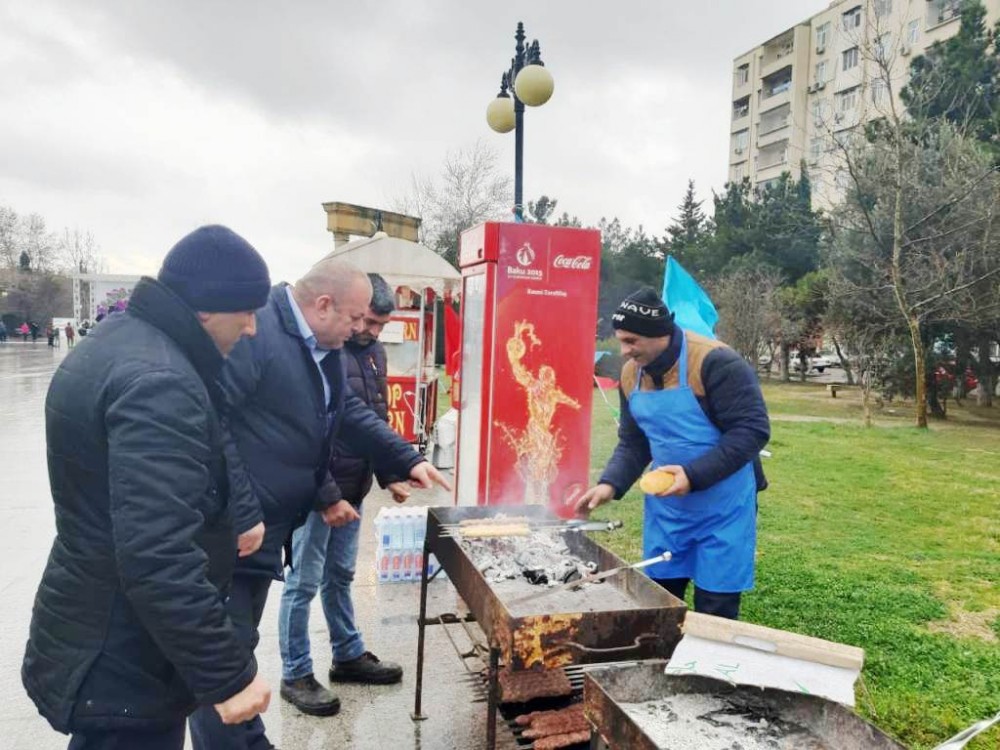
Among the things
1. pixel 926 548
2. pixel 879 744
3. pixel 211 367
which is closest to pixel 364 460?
pixel 211 367

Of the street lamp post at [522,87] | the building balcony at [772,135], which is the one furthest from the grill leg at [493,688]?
the building balcony at [772,135]

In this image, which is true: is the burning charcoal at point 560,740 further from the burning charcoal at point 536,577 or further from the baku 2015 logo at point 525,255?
the baku 2015 logo at point 525,255

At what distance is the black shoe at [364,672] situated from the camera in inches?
150

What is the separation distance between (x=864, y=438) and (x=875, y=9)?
30.6ft

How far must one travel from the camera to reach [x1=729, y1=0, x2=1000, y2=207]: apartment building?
36.8m

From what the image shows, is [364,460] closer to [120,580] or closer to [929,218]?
[120,580]

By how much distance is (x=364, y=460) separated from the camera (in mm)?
3877

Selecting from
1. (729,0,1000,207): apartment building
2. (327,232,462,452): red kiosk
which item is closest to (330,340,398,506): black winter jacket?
(327,232,462,452): red kiosk

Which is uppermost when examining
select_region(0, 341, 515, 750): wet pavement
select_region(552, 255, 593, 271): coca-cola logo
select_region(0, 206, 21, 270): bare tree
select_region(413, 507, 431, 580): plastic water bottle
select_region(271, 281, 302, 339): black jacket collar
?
select_region(0, 206, 21, 270): bare tree

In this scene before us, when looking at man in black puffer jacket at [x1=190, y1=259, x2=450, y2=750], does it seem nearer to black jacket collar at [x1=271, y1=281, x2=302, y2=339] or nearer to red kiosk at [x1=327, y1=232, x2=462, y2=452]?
black jacket collar at [x1=271, y1=281, x2=302, y2=339]

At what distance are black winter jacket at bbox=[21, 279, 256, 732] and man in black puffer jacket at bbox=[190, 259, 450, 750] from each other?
1.76ft

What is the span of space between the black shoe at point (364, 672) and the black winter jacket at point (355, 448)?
0.86 metres

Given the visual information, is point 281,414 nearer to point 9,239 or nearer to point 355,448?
point 355,448

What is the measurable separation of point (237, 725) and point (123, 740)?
2.48 ft
